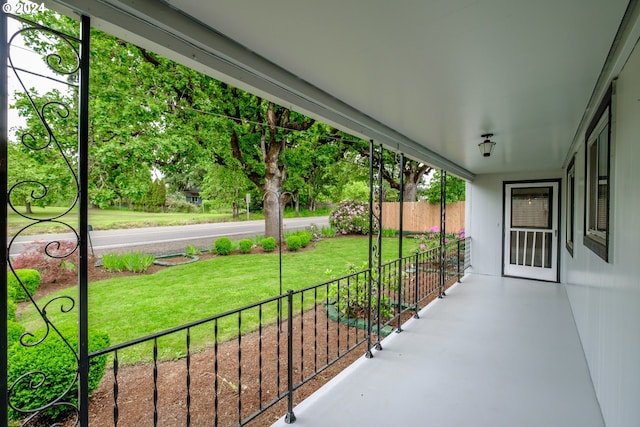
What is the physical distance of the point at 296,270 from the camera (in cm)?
635

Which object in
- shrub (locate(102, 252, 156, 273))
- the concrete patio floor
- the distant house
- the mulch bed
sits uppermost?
the distant house

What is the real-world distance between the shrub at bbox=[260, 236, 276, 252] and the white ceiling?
235 inches

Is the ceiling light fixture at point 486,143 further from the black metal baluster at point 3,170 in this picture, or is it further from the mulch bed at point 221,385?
the black metal baluster at point 3,170

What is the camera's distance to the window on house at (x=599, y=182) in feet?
5.93

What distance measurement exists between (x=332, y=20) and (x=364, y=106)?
1125 mm

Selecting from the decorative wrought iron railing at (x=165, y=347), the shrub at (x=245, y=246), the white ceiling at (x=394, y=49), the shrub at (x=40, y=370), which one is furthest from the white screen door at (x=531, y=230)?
the shrub at (x=40, y=370)

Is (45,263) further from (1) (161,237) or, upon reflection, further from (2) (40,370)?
(1) (161,237)

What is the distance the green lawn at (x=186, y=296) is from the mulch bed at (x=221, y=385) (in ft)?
1.07

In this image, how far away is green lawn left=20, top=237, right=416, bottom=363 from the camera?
3.51 metres

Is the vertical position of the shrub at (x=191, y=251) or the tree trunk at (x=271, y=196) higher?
the tree trunk at (x=271, y=196)

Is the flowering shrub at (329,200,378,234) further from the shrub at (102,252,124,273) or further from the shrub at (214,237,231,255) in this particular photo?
the shrub at (102,252,124,273)

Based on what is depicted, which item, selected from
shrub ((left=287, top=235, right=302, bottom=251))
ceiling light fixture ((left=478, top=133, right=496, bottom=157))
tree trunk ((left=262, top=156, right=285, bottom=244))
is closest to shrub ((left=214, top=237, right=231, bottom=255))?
tree trunk ((left=262, top=156, right=285, bottom=244))

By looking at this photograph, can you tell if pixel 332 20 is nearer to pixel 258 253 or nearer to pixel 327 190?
pixel 258 253

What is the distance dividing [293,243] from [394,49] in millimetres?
→ 7160
